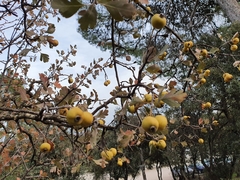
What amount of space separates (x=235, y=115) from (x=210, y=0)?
11.0 feet

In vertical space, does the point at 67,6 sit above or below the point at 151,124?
above

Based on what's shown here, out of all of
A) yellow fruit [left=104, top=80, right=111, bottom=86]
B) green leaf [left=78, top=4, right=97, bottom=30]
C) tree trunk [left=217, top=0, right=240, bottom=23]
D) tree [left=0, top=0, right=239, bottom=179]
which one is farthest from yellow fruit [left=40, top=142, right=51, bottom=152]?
tree trunk [left=217, top=0, right=240, bottom=23]

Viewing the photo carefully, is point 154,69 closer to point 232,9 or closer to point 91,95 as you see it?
point 91,95

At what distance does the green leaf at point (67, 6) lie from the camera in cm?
50

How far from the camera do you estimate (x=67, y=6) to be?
0.50 metres

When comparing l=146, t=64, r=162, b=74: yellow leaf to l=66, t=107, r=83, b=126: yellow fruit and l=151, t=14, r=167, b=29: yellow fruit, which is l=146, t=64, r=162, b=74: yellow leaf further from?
l=66, t=107, r=83, b=126: yellow fruit

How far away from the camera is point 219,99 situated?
22.9 ft

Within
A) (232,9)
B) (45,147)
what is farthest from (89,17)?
(232,9)

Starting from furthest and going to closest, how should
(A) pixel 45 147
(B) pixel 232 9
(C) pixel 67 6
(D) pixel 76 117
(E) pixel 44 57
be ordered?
(B) pixel 232 9 < (E) pixel 44 57 < (A) pixel 45 147 < (D) pixel 76 117 < (C) pixel 67 6

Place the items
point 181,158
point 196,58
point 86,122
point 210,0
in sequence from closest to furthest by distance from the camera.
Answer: point 86,122 → point 196,58 → point 210,0 → point 181,158

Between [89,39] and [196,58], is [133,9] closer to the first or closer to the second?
[196,58]

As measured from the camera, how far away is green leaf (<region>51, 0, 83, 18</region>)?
0.50 metres

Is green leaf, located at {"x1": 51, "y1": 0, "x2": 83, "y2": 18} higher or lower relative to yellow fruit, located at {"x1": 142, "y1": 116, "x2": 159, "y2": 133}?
higher

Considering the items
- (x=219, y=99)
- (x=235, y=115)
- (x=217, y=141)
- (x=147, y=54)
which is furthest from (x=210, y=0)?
(x=147, y=54)
